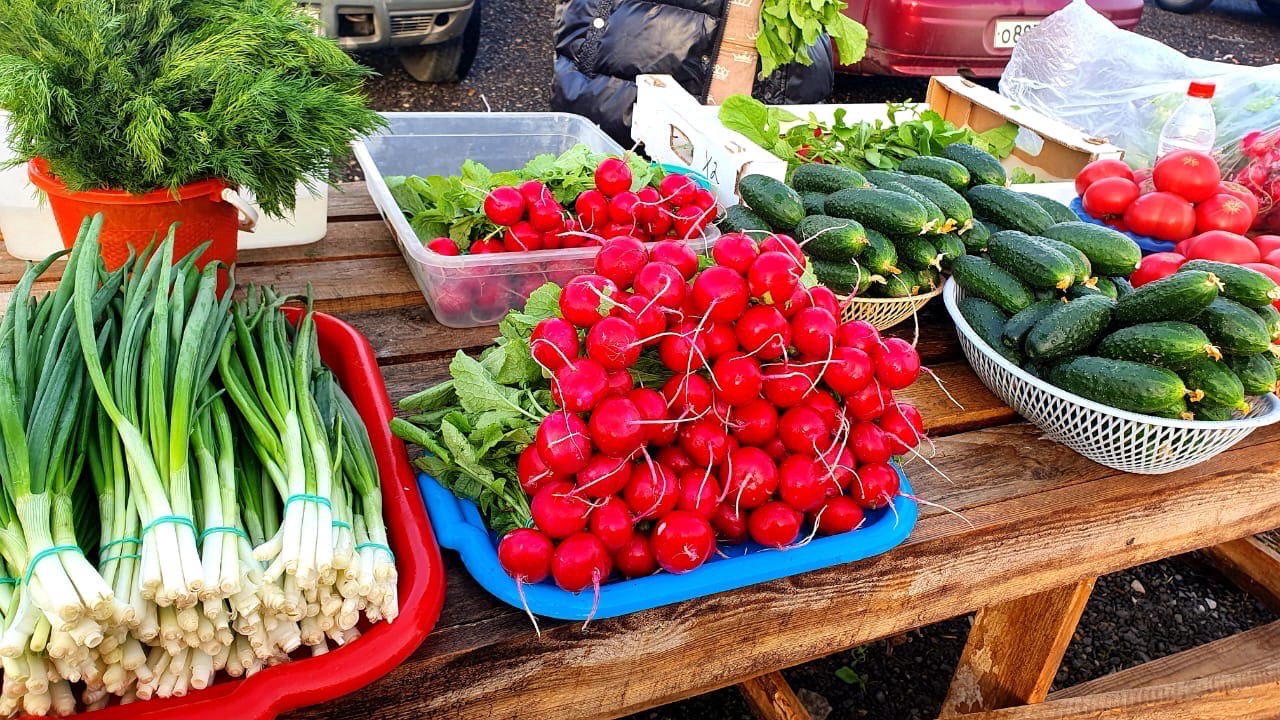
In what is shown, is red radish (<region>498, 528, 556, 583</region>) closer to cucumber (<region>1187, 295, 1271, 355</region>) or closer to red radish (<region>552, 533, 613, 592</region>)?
red radish (<region>552, 533, 613, 592</region>)

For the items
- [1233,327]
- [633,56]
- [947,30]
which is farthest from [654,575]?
[947,30]

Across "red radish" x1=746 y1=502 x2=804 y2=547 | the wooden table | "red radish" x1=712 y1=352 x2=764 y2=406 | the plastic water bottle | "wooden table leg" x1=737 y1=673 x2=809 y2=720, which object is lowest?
"wooden table leg" x1=737 y1=673 x2=809 y2=720

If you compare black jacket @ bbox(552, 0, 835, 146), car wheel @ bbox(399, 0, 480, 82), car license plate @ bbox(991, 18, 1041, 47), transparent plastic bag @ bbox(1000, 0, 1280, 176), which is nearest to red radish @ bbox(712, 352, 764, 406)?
transparent plastic bag @ bbox(1000, 0, 1280, 176)

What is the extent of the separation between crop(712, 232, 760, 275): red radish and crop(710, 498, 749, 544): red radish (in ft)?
0.96

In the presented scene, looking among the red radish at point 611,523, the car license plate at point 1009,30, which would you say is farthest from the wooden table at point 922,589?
the car license plate at point 1009,30

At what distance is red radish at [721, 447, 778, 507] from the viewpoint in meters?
1.07

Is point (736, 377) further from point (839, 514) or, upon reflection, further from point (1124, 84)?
point (1124, 84)

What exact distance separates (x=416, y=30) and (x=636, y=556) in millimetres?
4579

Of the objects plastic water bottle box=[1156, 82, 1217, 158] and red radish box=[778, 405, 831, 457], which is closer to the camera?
red radish box=[778, 405, 831, 457]

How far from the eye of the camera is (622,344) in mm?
1025

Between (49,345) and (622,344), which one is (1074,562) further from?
(49,345)

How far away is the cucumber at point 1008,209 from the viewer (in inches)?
69.7

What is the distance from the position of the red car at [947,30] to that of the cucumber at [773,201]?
143 inches

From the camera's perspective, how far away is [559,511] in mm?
1006
